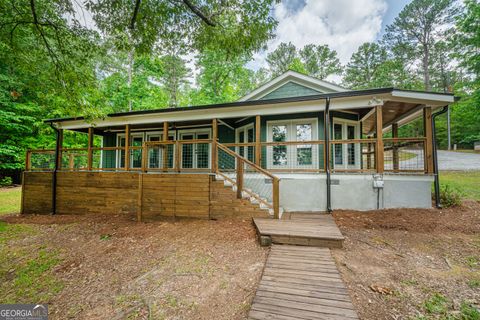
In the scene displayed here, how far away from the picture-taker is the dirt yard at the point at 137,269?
2751 mm

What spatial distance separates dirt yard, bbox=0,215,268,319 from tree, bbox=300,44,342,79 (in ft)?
82.7

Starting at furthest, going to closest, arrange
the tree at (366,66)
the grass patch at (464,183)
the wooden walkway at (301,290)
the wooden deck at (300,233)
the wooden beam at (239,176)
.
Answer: the tree at (366,66) → the grass patch at (464,183) → the wooden beam at (239,176) → the wooden deck at (300,233) → the wooden walkway at (301,290)

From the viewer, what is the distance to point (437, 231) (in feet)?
15.1

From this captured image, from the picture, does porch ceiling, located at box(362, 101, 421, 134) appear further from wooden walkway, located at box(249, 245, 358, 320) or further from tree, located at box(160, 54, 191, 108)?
tree, located at box(160, 54, 191, 108)

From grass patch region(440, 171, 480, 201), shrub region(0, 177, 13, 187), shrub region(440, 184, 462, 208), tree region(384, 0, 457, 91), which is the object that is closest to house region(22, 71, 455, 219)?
shrub region(440, 184, 462, 208)

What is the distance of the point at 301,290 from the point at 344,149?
6.65 meters

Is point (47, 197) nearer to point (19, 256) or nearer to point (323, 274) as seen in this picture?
point (19, 256)

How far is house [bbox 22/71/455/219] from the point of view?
19.1 ft

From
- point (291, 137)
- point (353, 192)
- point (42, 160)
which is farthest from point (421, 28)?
point (42, 160)

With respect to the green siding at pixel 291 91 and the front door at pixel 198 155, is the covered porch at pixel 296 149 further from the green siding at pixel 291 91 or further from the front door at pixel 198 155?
the green siding at pixel 291 91

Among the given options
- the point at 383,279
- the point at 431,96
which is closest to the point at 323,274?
the point at 383,279

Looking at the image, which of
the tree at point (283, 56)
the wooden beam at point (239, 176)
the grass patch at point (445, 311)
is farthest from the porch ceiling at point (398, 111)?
the tree at point (283, 56)

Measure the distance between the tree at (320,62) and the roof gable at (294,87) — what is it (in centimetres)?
1728

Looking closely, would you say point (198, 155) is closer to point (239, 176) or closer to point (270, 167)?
point (270, 167)
